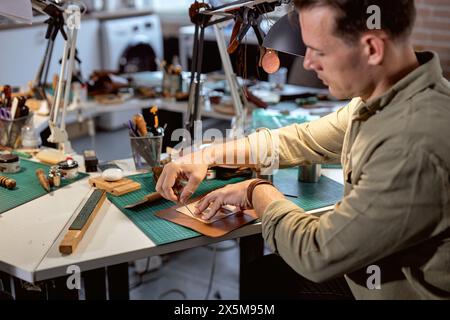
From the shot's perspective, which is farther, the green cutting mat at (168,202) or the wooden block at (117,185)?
the wooden block at (117,185)

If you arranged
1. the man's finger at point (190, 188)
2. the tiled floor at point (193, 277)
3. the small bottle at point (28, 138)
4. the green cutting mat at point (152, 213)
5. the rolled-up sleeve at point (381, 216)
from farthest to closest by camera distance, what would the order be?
the tiled floor at point (193, 277) < the small bottle at point (28, 138) < the man's finger at point (190, 188) < the green cutting mat at point (152, 213) < the rolled-up sleeve at point (381, 216)

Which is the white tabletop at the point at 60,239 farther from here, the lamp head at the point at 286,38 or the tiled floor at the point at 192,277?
the tiled floor at the point at 192,277

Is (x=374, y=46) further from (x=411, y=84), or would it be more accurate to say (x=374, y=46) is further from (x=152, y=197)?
(x=152, y=197)

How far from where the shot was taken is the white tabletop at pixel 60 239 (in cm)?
121

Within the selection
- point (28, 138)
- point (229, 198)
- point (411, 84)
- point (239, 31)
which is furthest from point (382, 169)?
point (28, 138)

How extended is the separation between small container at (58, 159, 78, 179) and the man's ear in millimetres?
964

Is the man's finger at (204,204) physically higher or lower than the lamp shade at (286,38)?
lower

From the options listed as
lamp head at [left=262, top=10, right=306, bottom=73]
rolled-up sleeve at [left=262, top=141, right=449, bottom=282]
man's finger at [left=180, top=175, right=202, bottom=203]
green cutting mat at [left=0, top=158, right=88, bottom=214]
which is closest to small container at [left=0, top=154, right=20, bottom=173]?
green cutting mat at [left=0, top=158, right=88, bottom=214]

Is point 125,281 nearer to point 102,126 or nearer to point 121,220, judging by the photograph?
point 121,220

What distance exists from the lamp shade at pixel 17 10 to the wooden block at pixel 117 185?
0.47 m

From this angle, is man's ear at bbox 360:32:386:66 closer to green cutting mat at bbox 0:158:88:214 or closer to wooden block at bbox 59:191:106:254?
wooden block at bbox 59:191:106:254

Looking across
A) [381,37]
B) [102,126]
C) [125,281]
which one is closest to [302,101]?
[125,281]

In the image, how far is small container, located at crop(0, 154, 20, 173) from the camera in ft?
5.59

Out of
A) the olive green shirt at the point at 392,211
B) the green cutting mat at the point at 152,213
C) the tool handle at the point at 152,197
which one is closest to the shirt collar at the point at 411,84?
the olive green shirt at the point at 392,211
